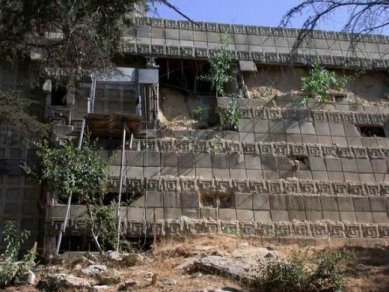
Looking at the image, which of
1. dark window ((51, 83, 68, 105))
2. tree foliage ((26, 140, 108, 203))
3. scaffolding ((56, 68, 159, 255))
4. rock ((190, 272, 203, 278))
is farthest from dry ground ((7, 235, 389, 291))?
dark window ((51, 83, 68, 105))

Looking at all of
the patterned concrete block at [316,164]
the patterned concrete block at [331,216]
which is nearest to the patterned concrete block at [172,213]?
the patterned concrete block at [331,216]

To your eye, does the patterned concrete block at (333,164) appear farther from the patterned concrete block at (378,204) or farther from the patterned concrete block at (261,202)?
the patterned concrete block at (261,202)

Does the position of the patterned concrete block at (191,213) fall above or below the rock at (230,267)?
above

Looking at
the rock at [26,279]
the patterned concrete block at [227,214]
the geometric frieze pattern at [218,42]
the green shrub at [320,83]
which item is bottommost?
the rock at [26,279]

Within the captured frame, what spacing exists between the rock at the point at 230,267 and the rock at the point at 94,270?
1351 millimetres

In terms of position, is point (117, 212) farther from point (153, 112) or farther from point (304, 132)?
point (304, 132)

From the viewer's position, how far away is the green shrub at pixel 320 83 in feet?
46.6

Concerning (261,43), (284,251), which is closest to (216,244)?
(284,251)

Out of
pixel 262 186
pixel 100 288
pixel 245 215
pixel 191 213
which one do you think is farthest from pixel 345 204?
pixel 100 288

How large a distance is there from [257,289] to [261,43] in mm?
8011

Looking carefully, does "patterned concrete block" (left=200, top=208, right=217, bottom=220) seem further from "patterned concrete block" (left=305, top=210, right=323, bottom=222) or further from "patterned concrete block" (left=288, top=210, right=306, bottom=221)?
"patterned concrete block" (left=305, top=210, right=323, bottom=222)

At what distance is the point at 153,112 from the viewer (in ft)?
42.5

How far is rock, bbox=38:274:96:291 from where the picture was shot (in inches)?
301

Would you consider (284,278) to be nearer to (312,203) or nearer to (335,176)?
(312,203)
